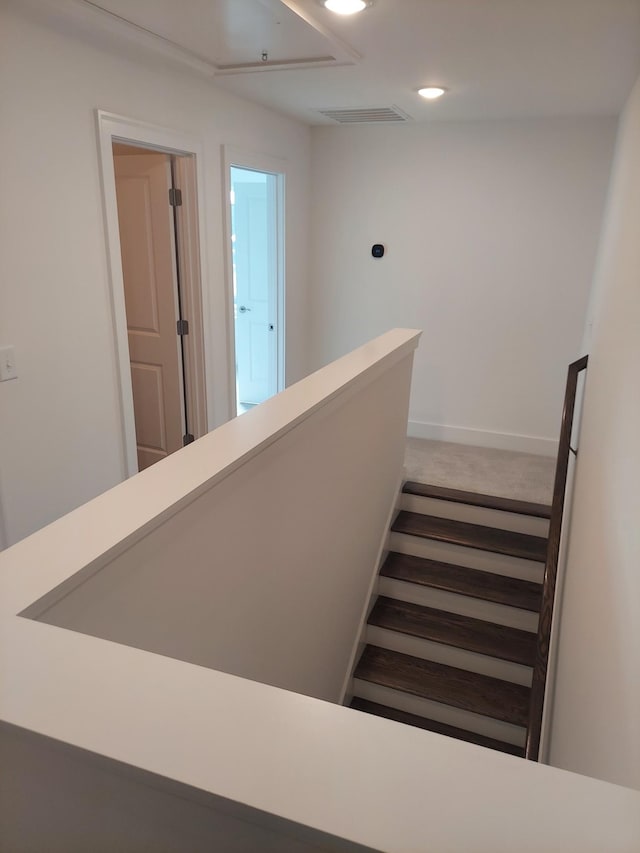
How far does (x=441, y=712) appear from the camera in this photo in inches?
114

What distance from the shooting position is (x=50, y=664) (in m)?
0.79

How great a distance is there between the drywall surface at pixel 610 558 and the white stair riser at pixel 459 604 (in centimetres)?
66


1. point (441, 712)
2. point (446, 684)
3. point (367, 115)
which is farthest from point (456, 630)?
point (367, 115)

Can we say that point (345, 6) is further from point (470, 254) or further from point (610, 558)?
point (470, 254)

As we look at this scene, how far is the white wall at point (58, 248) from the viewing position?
6.95ft

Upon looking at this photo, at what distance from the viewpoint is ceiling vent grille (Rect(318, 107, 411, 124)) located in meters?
3.58

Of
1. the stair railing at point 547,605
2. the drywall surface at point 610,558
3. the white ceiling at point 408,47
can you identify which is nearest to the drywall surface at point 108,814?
the drywall surface at point 610,558

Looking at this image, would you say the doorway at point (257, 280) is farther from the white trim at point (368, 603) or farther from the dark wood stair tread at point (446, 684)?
the dark wood stair tread at point (446, 684)

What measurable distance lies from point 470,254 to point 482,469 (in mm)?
1495

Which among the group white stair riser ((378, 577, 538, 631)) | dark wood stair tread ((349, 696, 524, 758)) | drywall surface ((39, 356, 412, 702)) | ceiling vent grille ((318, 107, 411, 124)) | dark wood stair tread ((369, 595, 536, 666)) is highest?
ceiling vent grille ((318, 107, 411, 124))

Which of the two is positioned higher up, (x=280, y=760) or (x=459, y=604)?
(x=280, y=760)

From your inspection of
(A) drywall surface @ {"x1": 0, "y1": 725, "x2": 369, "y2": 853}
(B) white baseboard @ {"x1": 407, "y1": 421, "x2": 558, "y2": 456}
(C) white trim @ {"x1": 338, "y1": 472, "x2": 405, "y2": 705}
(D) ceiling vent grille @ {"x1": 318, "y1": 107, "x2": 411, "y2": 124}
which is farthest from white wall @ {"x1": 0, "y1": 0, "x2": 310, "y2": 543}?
(B) white baseboard @ {"x1": 407, "y1": 421, "x2": 558, "y2": 456}

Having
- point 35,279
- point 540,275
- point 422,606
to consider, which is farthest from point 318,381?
point 540,275

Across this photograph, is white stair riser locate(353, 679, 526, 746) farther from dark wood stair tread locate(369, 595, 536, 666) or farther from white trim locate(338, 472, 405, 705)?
dark wood stair tread locate(369, 595, 536, 666)
